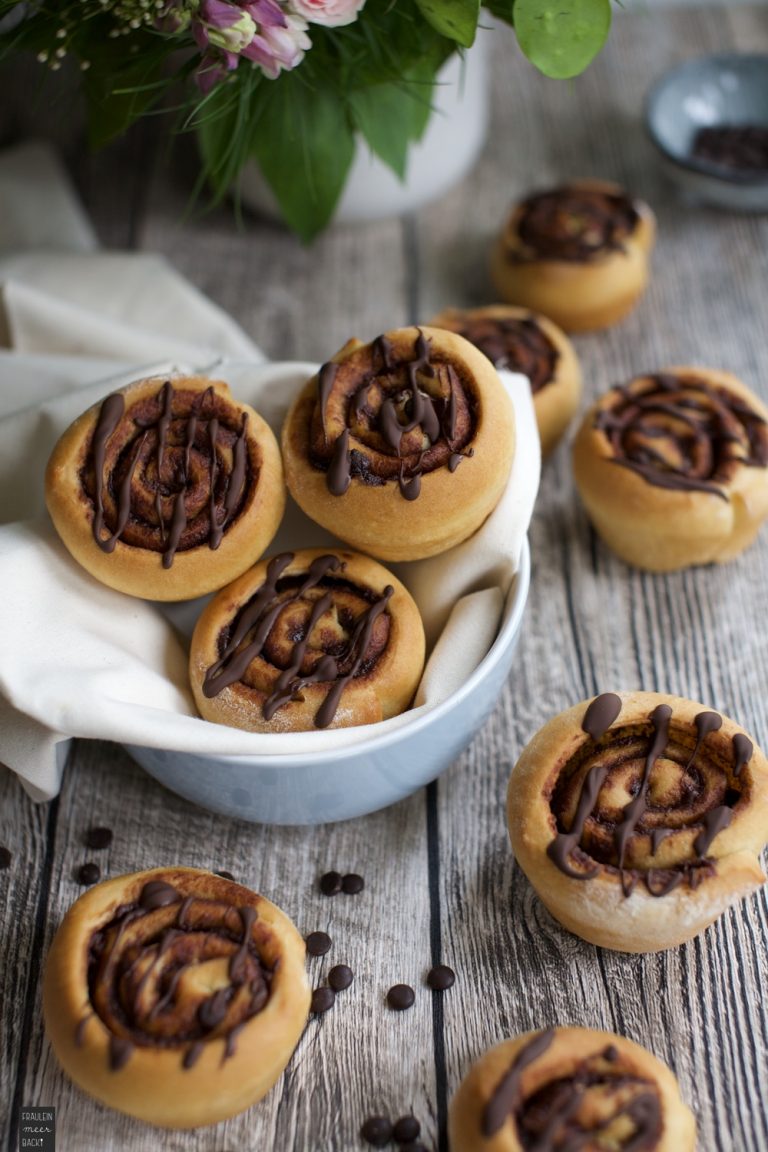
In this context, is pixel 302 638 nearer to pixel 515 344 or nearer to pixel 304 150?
pixel 515 344

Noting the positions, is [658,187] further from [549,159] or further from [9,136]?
[9,136]

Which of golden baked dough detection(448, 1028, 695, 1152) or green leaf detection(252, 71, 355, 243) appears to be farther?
green leaf detection(252, 71, 355, 243)

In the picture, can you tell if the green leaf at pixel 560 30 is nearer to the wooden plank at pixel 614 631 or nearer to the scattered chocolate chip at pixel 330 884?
the wooden plank at pixel 614 631

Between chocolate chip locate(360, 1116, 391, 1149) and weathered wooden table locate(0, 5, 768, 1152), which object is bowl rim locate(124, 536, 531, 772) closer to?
weathered wooden table locate(0, 5, 768, 1152)

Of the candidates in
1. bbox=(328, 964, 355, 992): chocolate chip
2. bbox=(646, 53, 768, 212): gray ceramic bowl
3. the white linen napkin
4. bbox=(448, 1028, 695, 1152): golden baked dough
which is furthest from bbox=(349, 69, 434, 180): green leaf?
bbox=(448, 1028, 695, 1152): golden baked dough

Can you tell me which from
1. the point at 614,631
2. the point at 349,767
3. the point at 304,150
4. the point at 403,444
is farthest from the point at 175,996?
the point at 304,150

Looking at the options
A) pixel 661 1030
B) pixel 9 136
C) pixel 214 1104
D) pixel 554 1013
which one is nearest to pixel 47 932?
pixel 214 1104
